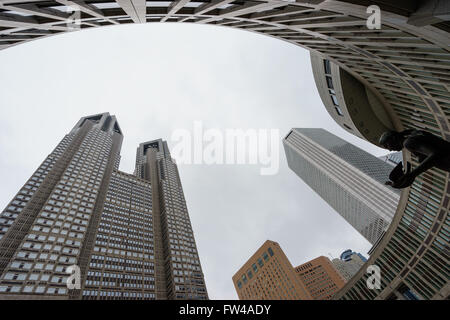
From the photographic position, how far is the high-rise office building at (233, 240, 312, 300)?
295 ft

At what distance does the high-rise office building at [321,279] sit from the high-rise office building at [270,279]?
31969 millimetres

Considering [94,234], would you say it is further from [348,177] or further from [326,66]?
[348,177]

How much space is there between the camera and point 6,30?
11.2m

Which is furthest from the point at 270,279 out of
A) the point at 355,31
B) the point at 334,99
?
the point at 355,31

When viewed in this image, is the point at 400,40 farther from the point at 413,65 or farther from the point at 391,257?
the point at 391,257

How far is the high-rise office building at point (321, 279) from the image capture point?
121812 mm

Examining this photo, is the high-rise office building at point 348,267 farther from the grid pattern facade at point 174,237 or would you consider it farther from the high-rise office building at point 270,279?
the grid pattern facade at point 174,237

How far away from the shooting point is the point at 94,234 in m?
78.6

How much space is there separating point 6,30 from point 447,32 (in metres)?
19.2

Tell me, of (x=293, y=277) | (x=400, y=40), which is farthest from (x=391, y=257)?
(x=293, y=277)

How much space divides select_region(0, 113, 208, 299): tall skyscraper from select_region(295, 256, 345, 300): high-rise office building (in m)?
77.5

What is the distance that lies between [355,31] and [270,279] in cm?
10595

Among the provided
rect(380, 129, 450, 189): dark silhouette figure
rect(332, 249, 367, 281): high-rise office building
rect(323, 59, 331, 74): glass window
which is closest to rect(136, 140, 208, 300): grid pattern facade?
rect(323, 59, 331, 74): glass window

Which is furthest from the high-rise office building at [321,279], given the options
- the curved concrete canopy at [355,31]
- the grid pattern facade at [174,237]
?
the curved concrete canopy at [355,31]
